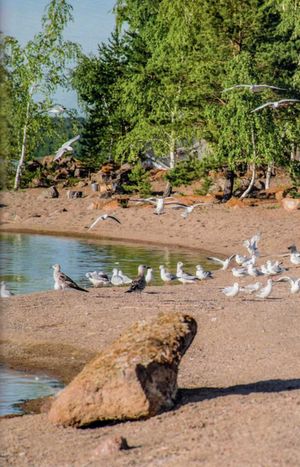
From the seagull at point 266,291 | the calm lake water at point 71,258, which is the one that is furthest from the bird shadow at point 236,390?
the calm lake water at point 71,258

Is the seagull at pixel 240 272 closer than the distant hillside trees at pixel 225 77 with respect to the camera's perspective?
Yes

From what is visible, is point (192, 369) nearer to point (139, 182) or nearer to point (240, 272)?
point (240, 272)

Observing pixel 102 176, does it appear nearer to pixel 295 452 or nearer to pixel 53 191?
pixel 53 191

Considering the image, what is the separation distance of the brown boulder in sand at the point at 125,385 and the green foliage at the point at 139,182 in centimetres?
3210

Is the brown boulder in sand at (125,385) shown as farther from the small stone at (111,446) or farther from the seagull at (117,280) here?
the seagull at (117,280)

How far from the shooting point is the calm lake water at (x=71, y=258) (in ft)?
86.8

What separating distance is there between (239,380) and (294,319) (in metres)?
3.98

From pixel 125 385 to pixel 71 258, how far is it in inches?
831

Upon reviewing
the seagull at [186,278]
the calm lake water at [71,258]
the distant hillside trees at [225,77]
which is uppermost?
the distant hillside trees at [225,77]

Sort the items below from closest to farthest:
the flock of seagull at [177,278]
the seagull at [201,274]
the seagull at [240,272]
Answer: the flock of seagull at [177,278]
the seagull at [240,272]
the seagull at [201,274]

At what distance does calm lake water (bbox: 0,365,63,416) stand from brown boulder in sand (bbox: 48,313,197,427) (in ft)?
6.82

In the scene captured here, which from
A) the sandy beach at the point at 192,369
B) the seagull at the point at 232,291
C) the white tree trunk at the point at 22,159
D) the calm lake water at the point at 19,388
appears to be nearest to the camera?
the sandy beach at the point at 192,369

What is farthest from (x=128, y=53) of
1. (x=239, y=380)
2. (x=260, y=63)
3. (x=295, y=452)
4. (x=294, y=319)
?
(x=295, y=452)

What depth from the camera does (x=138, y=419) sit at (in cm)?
1058
